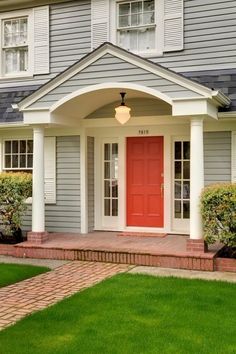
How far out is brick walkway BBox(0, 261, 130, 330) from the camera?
5715mm

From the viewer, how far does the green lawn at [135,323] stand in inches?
177

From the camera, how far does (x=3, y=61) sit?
11531 millimetres

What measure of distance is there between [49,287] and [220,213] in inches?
116

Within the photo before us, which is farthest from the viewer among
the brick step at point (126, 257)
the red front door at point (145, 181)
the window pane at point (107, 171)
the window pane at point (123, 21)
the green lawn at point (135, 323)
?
the window pane at point (107, 171)

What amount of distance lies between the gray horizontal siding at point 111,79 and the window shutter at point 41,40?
2.14m

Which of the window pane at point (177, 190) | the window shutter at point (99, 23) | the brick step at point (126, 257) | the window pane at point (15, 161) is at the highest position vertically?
the window shutter at point (99, 23)

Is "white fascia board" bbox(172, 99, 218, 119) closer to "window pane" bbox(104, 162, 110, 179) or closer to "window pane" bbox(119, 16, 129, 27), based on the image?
"window pane" bbox(104, 162, 110, 179)

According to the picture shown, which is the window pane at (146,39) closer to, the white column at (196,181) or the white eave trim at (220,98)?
the white eave trim at (220,98)

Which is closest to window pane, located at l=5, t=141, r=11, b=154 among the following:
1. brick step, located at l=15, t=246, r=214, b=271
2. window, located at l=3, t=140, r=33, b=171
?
window, located at l=3, t=140, r=33, b=171

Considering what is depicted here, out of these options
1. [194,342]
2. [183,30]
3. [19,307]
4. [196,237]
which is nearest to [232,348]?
[194,342]

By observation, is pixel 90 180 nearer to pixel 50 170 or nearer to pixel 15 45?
pixel 50 170

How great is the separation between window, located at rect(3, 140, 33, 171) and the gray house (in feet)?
0.08

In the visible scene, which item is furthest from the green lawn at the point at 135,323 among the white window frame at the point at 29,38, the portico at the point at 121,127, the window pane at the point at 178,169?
the white window frame at the point at 29,38

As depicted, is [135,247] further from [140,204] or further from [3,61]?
[3,61]
